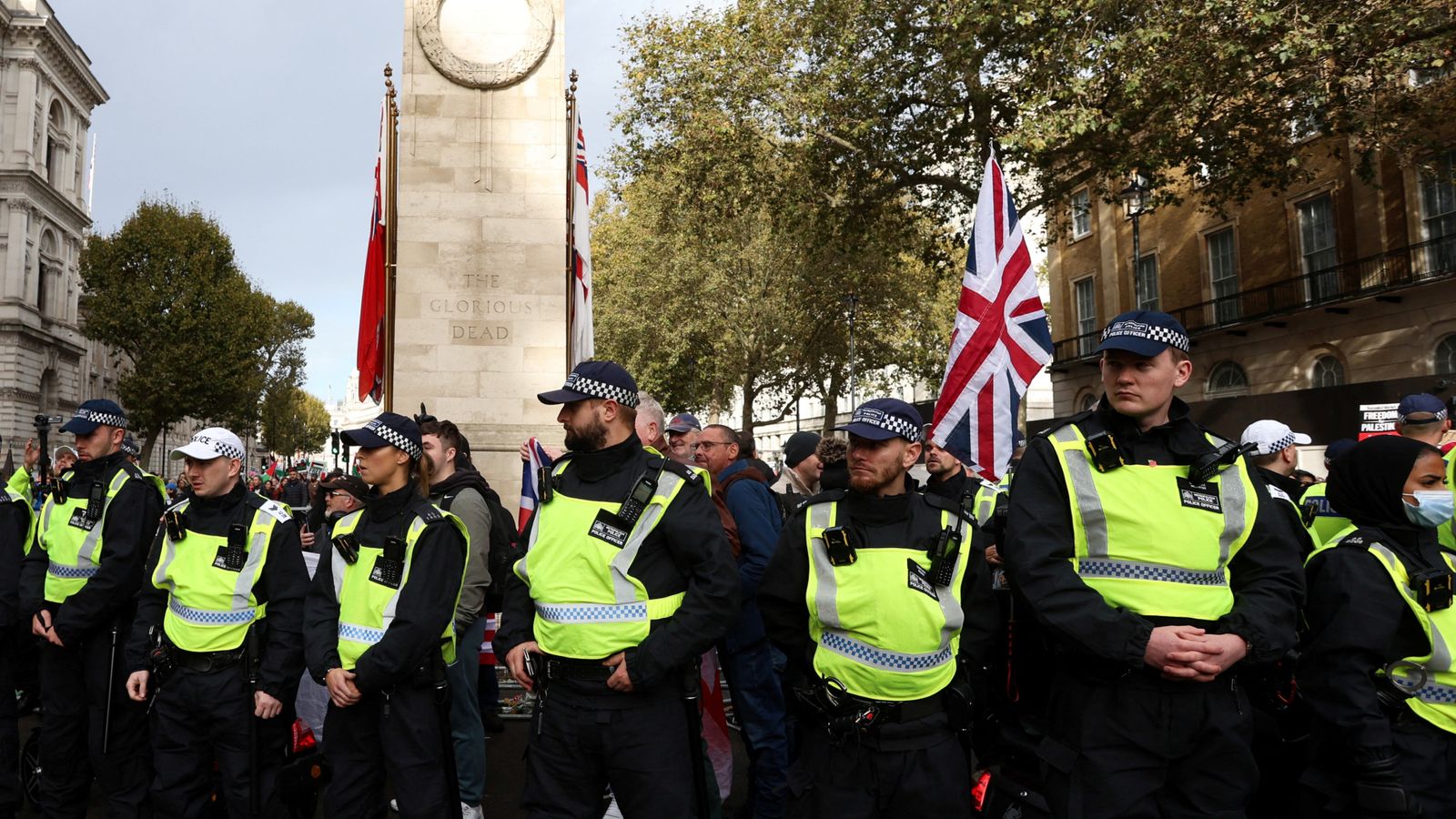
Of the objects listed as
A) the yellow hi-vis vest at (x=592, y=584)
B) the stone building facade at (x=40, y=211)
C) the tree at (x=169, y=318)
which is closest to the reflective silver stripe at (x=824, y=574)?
the yellow hi-vis vest at (x=592, y=584)

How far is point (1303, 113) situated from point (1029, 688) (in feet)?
50.6

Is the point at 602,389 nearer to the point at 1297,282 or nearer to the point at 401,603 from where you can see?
the point at 401,603

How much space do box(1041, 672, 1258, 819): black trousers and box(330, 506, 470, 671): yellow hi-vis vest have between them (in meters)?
2.44

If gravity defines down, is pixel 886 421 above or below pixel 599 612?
above

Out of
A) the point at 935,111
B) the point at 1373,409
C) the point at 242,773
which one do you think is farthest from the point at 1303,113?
the point at 242,773

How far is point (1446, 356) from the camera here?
68.9 ft

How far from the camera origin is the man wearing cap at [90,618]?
4859 mm

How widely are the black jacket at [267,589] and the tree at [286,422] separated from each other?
202 ft

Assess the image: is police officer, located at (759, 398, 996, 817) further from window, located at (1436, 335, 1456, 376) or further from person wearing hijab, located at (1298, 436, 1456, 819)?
window, located at (1436, 335, 1456, 376)

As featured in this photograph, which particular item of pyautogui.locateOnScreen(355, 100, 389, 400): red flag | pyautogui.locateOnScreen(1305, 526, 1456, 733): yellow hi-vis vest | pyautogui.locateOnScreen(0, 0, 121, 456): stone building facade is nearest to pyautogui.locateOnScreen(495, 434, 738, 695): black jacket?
pyautogui.locateOnScreen(1305, 526, 1456, 733): yellow hi-vis vest

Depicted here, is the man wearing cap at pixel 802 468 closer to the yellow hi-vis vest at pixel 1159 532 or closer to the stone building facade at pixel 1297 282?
the yellow hi-vis vest at pixel 1159 532

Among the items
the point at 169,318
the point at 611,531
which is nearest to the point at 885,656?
the point at 611,531

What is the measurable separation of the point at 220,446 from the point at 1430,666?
493cm

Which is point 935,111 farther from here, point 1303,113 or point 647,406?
point 647,406
